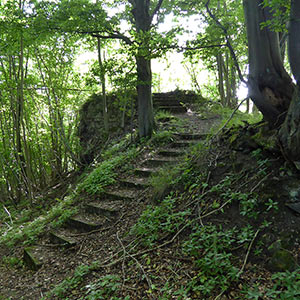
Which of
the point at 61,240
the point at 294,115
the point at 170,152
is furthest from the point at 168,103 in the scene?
the point at 294,115

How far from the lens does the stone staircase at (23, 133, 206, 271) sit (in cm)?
421

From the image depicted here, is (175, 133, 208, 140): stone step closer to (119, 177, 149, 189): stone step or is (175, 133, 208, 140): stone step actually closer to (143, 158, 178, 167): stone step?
(143, 158, 178, 167): stone step

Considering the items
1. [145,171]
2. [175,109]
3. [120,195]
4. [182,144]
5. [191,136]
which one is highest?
[175,109]

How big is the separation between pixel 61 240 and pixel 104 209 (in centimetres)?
89

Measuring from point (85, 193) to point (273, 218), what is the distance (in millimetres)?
3989

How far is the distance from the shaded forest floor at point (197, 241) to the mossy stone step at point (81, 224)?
11cm

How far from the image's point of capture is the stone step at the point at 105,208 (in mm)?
4496

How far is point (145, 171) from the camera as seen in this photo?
543 cm

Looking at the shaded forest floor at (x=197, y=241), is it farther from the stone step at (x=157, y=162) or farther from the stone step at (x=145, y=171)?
the stone step at (x=157, y=162)

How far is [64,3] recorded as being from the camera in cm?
556

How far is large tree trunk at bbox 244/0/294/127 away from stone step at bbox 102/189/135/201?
286 cm

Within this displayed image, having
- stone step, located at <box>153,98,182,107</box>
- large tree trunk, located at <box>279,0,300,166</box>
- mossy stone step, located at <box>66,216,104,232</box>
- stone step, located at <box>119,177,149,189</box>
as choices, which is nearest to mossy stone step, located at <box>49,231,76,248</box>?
mossy stone step, located at <box>66,216,104,232</box>

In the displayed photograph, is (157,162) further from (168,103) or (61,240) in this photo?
(168,103)

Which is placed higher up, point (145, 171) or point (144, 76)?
point (144, 76)
